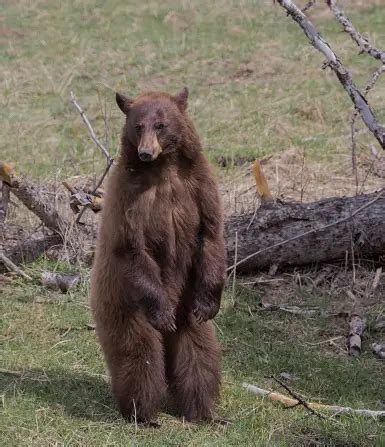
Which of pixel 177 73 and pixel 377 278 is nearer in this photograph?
pixel 377 278

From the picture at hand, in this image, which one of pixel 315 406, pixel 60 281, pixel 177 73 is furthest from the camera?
pixel 177 73

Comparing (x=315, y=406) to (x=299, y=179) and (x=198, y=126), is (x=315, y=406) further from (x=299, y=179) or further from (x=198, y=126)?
(x=198, y=126)

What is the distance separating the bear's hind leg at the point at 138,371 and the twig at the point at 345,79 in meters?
1.58

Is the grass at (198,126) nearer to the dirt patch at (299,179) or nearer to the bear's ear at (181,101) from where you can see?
the dirt patch at (299,179)

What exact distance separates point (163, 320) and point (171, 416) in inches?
26.9

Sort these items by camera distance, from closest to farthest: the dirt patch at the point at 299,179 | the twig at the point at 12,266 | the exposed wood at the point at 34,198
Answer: the exposed wood at the point at 34,198
the twig at the point at 12,266
the dirt patch at the point at 299,179

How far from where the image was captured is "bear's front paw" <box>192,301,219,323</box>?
16.9 ft

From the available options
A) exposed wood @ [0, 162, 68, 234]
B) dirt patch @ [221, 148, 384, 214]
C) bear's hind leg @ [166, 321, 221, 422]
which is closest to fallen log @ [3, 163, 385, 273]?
exposed wood @ [0, 162, 68, 234]

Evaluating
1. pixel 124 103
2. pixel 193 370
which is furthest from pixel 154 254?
pixel 124 103

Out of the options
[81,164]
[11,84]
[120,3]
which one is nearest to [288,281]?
[81,164]

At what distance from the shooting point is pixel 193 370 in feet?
17.3

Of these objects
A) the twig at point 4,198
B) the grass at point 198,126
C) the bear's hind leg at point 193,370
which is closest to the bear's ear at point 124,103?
the bear's hind leg at point 193,370

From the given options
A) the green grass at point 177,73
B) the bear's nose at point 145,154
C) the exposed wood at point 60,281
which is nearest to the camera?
the bear's nose at point 145,154

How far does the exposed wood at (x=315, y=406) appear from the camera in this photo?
17.1ft
